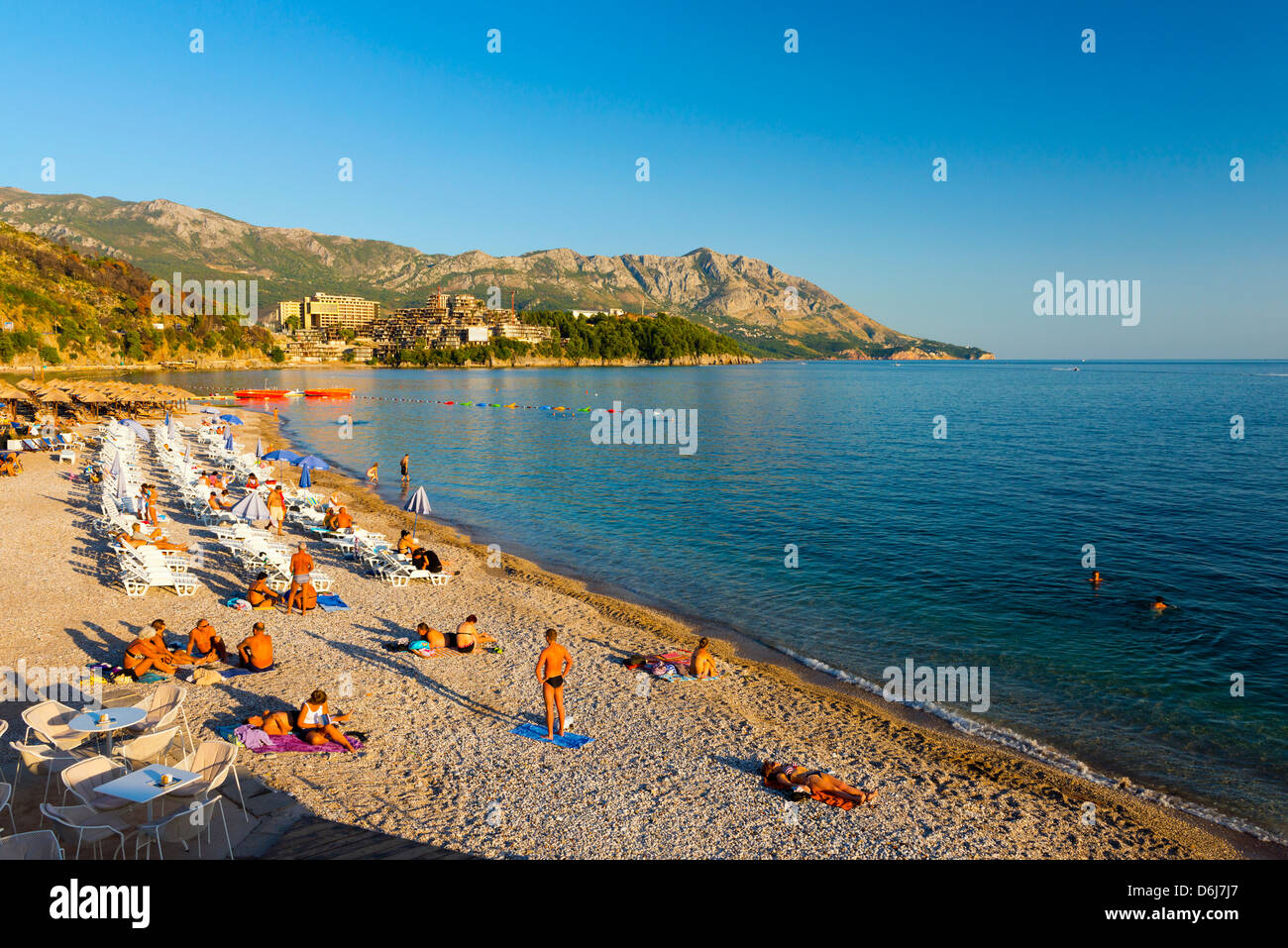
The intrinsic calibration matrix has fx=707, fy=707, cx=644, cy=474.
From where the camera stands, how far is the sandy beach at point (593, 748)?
8.41 meters

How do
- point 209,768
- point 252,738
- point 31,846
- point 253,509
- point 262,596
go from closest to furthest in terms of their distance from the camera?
point 31,846 < point 209,768 < point 252,738 < point 262,596 < point 253,509

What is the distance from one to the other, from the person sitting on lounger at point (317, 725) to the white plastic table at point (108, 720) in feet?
6.41

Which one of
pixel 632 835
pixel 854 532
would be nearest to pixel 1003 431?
→ pixel 854 532

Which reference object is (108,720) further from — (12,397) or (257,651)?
(12,397)

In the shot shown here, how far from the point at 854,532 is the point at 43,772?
22.6m

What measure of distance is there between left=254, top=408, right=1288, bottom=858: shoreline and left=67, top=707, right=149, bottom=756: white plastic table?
31.8 ft

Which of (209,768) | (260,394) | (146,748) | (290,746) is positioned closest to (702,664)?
(290,746)

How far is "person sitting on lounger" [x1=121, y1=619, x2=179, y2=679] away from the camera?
11781 mm

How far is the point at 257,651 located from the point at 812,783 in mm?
9488

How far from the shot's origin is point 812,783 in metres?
9.31

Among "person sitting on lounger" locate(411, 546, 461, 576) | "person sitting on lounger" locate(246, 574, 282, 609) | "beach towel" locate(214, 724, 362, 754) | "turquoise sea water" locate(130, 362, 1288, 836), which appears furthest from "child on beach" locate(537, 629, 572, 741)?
"person sitting on lounger" locate(411, 546, 461, 576)

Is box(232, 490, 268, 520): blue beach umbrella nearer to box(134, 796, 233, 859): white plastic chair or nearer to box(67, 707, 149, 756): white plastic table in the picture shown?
box(67, 707, 149, 756): white plastic table

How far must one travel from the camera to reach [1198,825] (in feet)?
31.1
